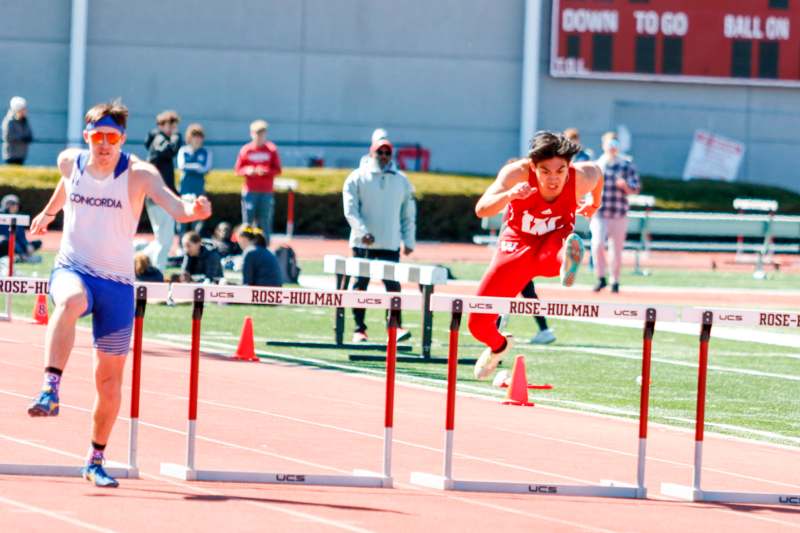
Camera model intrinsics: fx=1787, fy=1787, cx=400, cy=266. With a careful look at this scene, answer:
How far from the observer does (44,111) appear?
128ft

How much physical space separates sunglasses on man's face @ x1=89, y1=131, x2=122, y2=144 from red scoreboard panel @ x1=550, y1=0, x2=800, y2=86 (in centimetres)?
2815

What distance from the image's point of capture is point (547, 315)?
9539mm

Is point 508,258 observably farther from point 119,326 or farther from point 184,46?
point 184,46

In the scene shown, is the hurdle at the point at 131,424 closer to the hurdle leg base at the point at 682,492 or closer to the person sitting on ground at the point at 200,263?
the hurdle leg base at the point at 682,492

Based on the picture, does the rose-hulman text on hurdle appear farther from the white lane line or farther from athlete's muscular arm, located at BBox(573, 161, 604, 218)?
athlete's muscular arm, located at BBox(573, 161, 604, 218)

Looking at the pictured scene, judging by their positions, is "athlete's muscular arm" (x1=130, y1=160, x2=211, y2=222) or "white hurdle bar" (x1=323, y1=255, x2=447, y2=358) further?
"white hurdle bar" (x1=323, y1=255, x2=447, y2=358)

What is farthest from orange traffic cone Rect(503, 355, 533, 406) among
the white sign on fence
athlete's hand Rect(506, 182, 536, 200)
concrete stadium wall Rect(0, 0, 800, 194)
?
the white sign on fence

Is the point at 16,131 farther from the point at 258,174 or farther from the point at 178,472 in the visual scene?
the point at 178,472

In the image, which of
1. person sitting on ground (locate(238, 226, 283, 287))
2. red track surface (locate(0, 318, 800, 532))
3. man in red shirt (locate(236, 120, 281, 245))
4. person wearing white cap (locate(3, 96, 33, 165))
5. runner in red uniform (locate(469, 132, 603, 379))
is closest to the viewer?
red track surface (locate(0, 318, 800, 532))

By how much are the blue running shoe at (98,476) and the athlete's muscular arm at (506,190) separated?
2658mm

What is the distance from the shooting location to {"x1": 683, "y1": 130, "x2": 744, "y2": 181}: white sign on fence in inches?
1606

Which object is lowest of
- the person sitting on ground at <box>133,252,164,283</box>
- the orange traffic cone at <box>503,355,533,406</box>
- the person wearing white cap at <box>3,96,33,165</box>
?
the orange traffic cone at <box>503,355,533,406</box>

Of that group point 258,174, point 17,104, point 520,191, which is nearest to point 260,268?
point 258,174

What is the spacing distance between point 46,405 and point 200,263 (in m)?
11.7
